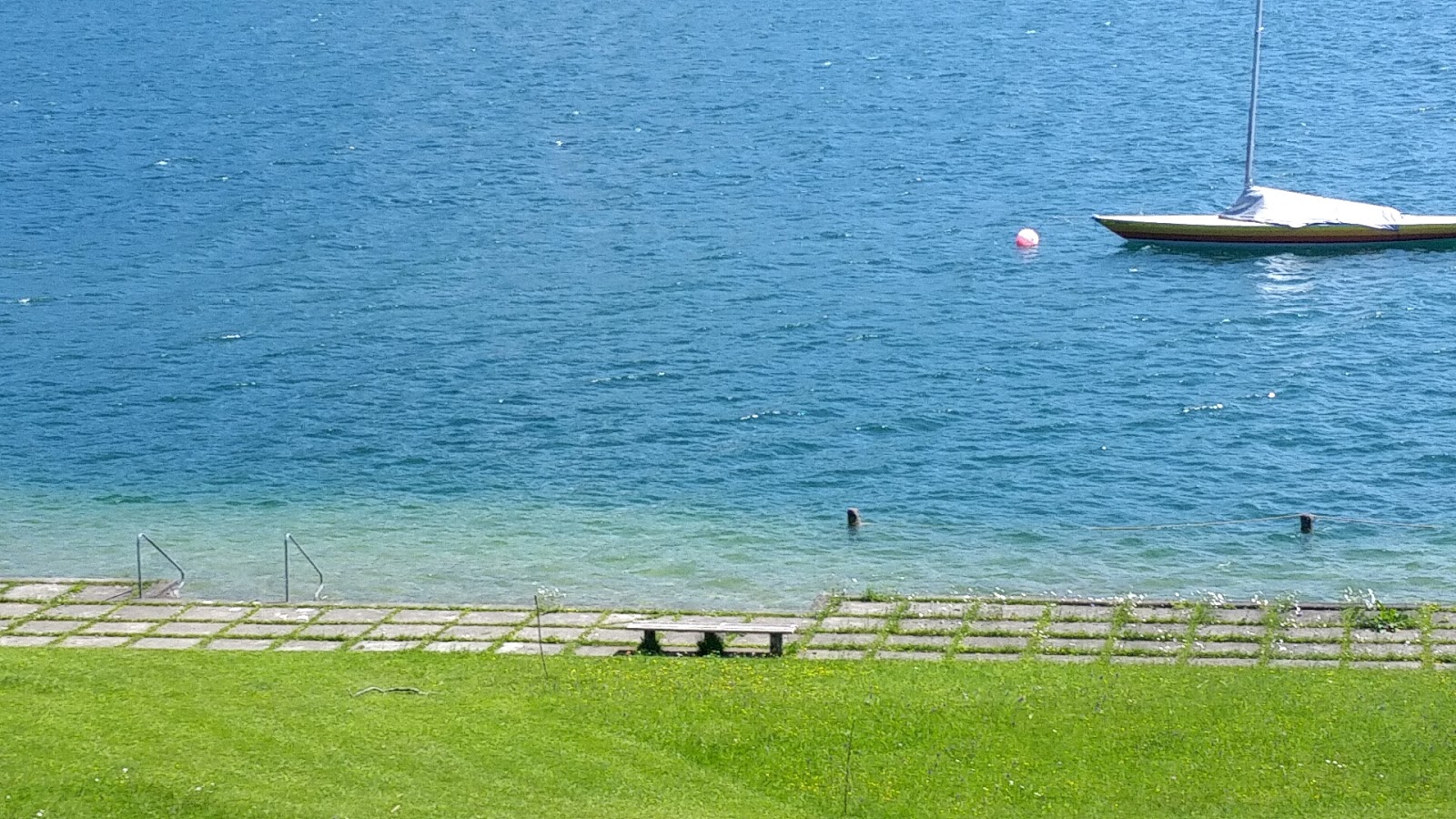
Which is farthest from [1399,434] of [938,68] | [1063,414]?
[938,68]

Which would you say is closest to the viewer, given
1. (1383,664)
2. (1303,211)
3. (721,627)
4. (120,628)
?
(1383,664)

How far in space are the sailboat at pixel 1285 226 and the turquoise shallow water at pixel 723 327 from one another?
38.2 inches

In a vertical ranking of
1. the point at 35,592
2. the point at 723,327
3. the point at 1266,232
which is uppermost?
the point at 1266,232

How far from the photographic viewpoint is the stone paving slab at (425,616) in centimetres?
2489

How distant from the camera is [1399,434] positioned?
40.9m

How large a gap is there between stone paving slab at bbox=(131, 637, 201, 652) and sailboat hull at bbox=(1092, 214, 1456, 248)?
137ft

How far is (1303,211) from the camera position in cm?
5784

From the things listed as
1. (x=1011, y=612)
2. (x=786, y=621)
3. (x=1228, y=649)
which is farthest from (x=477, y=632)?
(x=1228, y=649)

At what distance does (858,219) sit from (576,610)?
39796mm

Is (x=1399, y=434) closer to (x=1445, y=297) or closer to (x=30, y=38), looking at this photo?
(x=1445, y=297)

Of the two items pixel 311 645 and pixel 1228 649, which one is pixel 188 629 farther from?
pixel 1228 649

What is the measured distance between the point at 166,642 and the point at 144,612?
191cm

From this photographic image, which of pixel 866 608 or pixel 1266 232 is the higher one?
pixel 1266 232

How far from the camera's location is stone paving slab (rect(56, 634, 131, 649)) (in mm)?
23800
